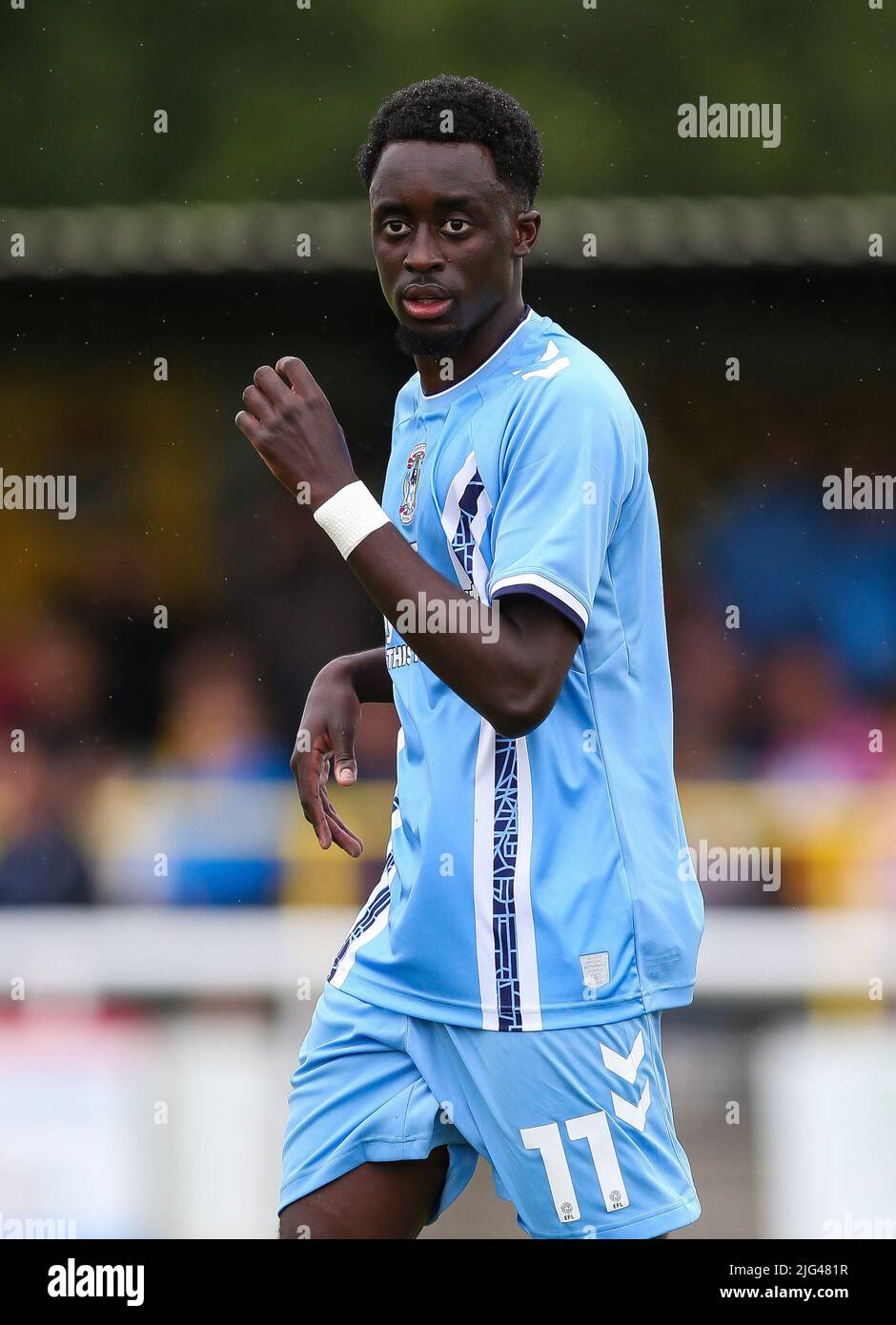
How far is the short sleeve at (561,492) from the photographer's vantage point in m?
2.56

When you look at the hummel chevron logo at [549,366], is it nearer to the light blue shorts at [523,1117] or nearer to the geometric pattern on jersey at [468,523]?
the geometric pattern on jersey at [468,523]

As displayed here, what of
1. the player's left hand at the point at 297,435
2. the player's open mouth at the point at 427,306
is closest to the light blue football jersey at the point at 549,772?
the player's open mouth at the point at 427,306

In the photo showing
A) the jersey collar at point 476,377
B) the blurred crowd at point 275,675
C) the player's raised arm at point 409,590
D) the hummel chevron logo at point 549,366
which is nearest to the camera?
the player's raised arm at point 409,590

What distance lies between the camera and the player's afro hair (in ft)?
9.22

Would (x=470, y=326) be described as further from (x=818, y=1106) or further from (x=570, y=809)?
(x=818, y=1106)

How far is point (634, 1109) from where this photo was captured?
107 inches

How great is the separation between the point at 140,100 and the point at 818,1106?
17.8 ft

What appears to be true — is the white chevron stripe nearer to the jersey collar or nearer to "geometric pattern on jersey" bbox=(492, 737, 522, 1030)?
the jersey collar

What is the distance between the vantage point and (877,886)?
7551 mm

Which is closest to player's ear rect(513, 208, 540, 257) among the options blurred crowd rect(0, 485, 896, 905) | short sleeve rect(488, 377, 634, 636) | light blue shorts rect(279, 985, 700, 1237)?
short sleeve rect(488, 377, 634, 636)

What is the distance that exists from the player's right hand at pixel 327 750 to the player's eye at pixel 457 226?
0.84 metres

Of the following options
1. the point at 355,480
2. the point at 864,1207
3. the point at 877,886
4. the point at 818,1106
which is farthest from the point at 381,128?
the point at 877,886

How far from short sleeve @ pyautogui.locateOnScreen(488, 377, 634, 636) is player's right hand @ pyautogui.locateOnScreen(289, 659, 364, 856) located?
0.62 m

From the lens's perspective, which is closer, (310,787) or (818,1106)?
(310,787)
